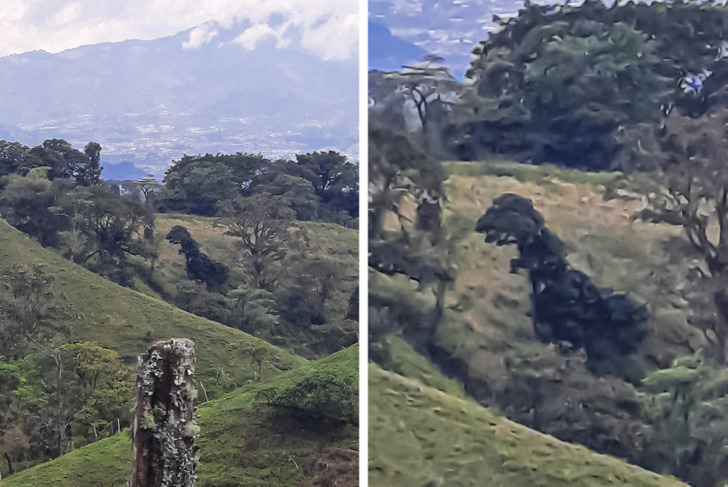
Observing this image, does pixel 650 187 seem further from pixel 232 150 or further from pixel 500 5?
pixel 232 150

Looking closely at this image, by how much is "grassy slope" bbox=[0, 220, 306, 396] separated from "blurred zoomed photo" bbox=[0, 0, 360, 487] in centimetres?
1

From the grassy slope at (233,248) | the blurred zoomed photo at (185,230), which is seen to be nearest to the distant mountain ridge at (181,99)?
the blurred zoomed photo at (185,230)

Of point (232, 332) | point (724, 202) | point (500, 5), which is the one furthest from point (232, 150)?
point (724, 202)

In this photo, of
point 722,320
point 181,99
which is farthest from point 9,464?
point 722,320

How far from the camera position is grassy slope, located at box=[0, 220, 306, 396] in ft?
16.1

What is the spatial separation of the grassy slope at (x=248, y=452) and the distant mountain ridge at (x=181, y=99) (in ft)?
5.77

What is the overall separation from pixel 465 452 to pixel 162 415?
1.86m

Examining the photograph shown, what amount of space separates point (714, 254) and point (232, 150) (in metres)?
3.33

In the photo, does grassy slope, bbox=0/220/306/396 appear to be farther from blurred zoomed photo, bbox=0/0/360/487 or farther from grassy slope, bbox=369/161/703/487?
grassy slope, bbox=369/161/703/487

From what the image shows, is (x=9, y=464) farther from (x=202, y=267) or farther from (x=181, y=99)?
(x=181, y=99)

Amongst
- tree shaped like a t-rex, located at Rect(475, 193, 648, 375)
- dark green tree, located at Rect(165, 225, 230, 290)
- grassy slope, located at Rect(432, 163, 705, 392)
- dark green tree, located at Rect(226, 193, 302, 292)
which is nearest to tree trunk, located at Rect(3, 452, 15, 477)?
dark green tree, located at Rect(165, 225, 230, 290)

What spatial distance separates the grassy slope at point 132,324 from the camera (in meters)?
4.91

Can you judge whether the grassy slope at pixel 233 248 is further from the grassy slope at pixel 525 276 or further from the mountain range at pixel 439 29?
the mountain range at pixel 439 29

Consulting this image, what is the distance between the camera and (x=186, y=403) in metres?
3.12
